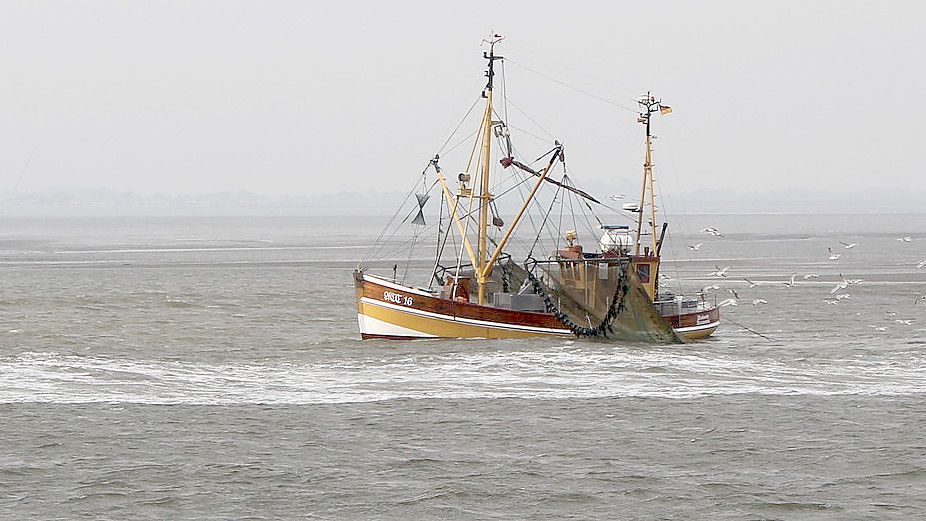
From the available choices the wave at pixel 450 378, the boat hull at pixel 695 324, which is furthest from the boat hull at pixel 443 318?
the boat hull at pixel 695 324

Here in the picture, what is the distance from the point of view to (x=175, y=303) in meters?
63.1

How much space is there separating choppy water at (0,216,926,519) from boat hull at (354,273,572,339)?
2.36ft

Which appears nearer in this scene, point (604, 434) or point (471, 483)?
point (471, 483)

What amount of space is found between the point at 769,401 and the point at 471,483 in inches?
421

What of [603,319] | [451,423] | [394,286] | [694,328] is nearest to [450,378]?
[451,423]

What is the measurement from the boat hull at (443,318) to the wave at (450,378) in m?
2.59

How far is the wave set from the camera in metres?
31.9

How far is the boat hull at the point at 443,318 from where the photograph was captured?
43.1 metres

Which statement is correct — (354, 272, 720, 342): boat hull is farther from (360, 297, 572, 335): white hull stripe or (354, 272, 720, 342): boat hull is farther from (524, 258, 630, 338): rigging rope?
(524, 258, 630, 338): rigging rope

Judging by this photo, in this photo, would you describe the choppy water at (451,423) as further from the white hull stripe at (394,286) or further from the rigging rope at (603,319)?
the white hull stripe at (394,286)

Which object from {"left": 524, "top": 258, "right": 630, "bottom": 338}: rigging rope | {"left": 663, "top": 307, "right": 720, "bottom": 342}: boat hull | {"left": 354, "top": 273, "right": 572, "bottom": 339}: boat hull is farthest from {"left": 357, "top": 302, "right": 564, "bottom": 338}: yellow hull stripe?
{"left": 663, "top": 307, "right": 720, "bottom": 342}: boat hull

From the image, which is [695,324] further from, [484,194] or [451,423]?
[451,423]

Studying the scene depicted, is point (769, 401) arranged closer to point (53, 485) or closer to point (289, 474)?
point (289, 474)

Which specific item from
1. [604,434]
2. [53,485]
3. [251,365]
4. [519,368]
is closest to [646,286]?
[519,368]
